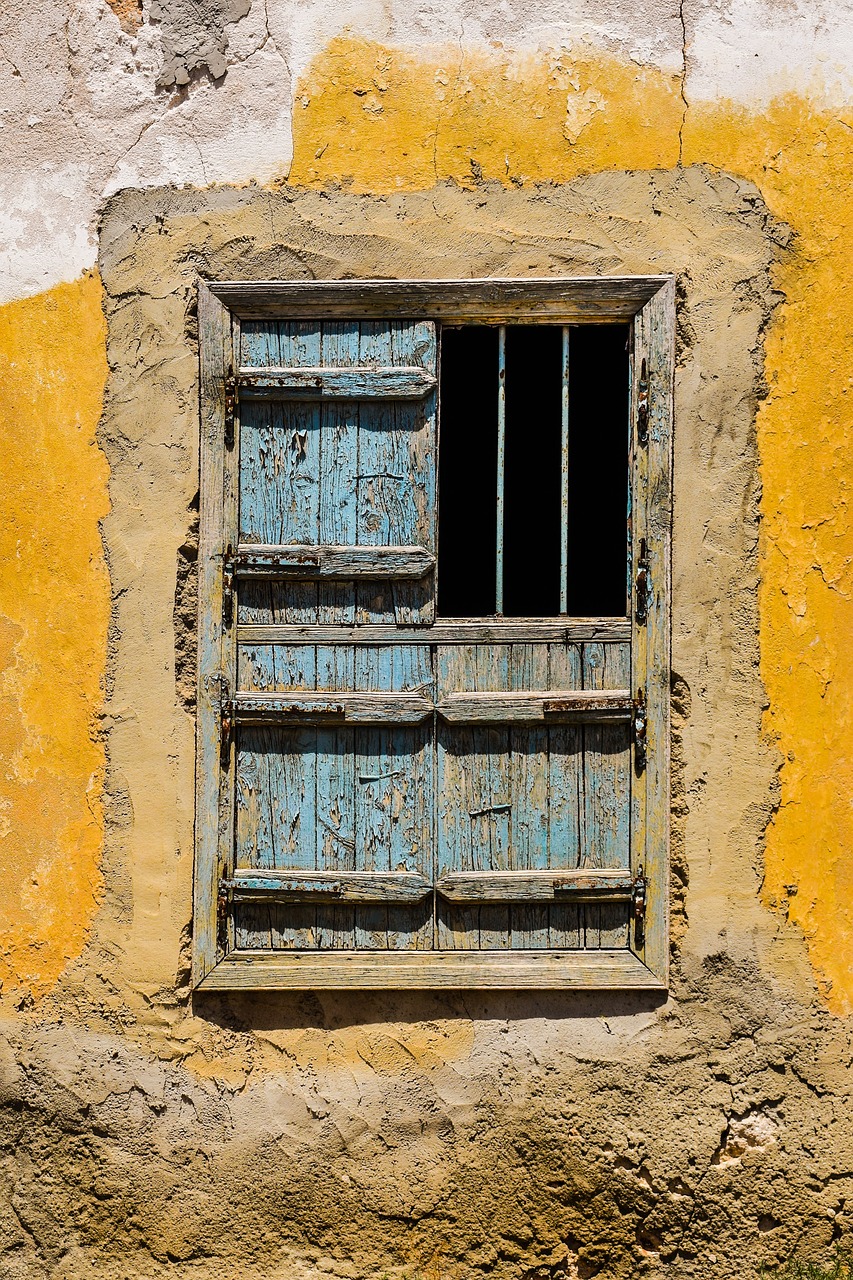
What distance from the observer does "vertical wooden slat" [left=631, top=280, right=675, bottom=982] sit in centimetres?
281

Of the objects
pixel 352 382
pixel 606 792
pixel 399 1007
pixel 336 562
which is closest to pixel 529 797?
pixel 606 792

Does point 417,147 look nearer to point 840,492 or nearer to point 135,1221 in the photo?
point 840,492

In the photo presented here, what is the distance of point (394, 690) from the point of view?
112 inches

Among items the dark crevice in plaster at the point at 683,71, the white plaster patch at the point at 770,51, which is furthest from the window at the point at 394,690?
the white plaster patch at the point at 770,51

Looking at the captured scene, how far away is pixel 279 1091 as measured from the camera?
281cm

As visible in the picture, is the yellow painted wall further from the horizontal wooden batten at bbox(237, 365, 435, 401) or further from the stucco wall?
the horizontal wooden batten at bbox(237, 365, 435, 401)

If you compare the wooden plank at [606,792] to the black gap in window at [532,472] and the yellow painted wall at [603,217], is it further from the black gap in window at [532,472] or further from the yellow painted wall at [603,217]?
the yellow painted wall at [603,217]

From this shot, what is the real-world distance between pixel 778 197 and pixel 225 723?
86.3 inches

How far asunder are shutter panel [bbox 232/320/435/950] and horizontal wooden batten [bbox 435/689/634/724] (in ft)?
0.28

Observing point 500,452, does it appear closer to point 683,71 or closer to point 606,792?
point 606,792

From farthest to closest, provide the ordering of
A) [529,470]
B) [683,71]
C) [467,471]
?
[529,470] → [467,471] → [683,71]

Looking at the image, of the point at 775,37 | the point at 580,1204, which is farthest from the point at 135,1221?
the point at 775,37

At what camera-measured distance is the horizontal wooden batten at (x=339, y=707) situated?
281 centimetres

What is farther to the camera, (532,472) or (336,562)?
(532,472)
